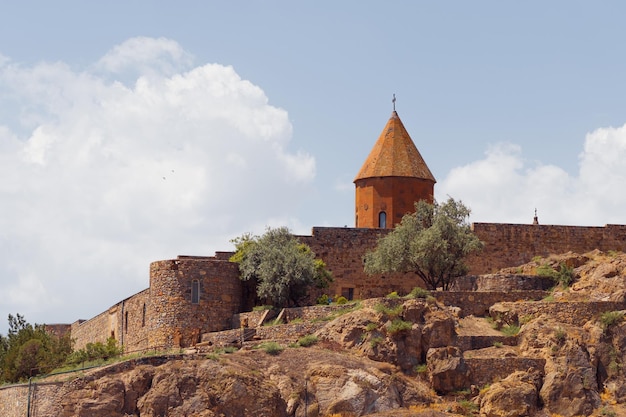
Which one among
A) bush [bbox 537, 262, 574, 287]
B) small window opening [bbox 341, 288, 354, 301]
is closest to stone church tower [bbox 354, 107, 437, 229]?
small window opening [bbox 341, 288, 354, 301]

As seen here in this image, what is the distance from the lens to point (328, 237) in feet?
182

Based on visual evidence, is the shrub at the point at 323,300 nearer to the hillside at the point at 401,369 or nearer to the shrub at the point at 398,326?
the hillside at the point at 401,369

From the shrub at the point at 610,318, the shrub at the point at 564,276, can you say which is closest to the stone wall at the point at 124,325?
the shrub at the point at 564,276

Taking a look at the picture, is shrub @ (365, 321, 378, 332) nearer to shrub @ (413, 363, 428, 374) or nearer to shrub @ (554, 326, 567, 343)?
shrub @ (413, 363, 428, 374)

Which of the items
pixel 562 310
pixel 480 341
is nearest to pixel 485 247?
pixel 562 310

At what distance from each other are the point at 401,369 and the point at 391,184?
590 inches

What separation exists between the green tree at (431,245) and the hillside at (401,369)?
3774 mm

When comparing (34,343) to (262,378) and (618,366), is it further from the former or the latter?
(618,366)

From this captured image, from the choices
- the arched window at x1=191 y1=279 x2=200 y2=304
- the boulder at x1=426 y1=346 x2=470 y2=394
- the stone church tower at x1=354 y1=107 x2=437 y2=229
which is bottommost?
the boulder at x1=426 y1=346 x2=470 y2=394

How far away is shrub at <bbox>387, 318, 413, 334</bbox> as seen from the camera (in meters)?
45.2

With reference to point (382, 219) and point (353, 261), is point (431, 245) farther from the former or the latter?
point (382, 219)

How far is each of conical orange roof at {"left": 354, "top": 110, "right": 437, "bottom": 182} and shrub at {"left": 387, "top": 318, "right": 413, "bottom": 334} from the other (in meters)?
13.7

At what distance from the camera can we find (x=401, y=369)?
44.6 metres

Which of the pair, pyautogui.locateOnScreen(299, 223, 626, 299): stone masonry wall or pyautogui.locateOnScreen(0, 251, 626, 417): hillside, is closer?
pyautogui.locateOnScreen(0, 251, 626, 417): hillside
